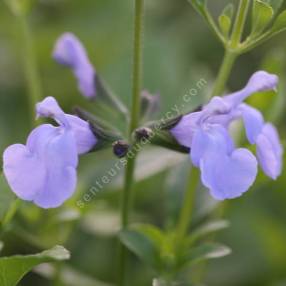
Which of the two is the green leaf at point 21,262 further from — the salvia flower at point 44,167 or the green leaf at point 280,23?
the green leaf at point 280,23

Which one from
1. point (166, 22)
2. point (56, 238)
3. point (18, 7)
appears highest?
point (166, 22)

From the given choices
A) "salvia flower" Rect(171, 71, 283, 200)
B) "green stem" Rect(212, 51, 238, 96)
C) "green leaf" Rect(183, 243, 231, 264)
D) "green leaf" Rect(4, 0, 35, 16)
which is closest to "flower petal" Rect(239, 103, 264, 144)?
"salvia flower" Rect(171, 71, 283, 200)

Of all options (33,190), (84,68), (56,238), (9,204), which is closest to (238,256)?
(56,238)

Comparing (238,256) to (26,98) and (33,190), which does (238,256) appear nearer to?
(26,98)

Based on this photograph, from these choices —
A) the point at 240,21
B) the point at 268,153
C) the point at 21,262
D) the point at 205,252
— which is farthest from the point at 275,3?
the point at 21,262

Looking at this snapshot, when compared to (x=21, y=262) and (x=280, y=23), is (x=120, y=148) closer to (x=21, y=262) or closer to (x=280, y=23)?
(x=21, y=262)

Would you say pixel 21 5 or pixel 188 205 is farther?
pixel 21 5
